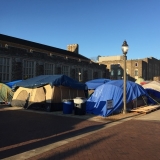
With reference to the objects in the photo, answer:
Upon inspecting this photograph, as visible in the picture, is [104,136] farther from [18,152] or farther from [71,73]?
[71,73]

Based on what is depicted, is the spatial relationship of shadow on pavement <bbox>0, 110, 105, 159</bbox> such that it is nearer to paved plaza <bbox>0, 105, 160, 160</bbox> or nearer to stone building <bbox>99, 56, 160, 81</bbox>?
paved plaza <bbox>0, 105, 160, 160</bbox>

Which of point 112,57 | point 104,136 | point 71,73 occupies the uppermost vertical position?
point 112,57

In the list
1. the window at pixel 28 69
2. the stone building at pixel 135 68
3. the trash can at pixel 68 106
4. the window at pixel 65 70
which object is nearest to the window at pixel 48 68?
the window at pixel 28 69

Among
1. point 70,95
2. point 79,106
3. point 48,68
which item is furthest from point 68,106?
point 48,68

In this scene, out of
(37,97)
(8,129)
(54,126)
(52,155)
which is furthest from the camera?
(37,97)

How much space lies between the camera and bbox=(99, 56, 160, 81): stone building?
252ft

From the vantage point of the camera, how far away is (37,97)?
713 inches

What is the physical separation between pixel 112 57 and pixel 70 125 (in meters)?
82.7

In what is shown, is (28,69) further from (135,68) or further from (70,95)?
(135,68)

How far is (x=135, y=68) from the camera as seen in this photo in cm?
7725

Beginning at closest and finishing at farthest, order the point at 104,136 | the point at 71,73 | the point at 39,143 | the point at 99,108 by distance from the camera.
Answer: the point at 39,143
the point at 104,136
the point at 99,108
the point at 71,73

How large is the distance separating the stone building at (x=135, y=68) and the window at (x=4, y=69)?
164 ft

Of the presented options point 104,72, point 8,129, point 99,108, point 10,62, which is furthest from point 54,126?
point 104,72

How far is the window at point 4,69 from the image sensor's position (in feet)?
104
